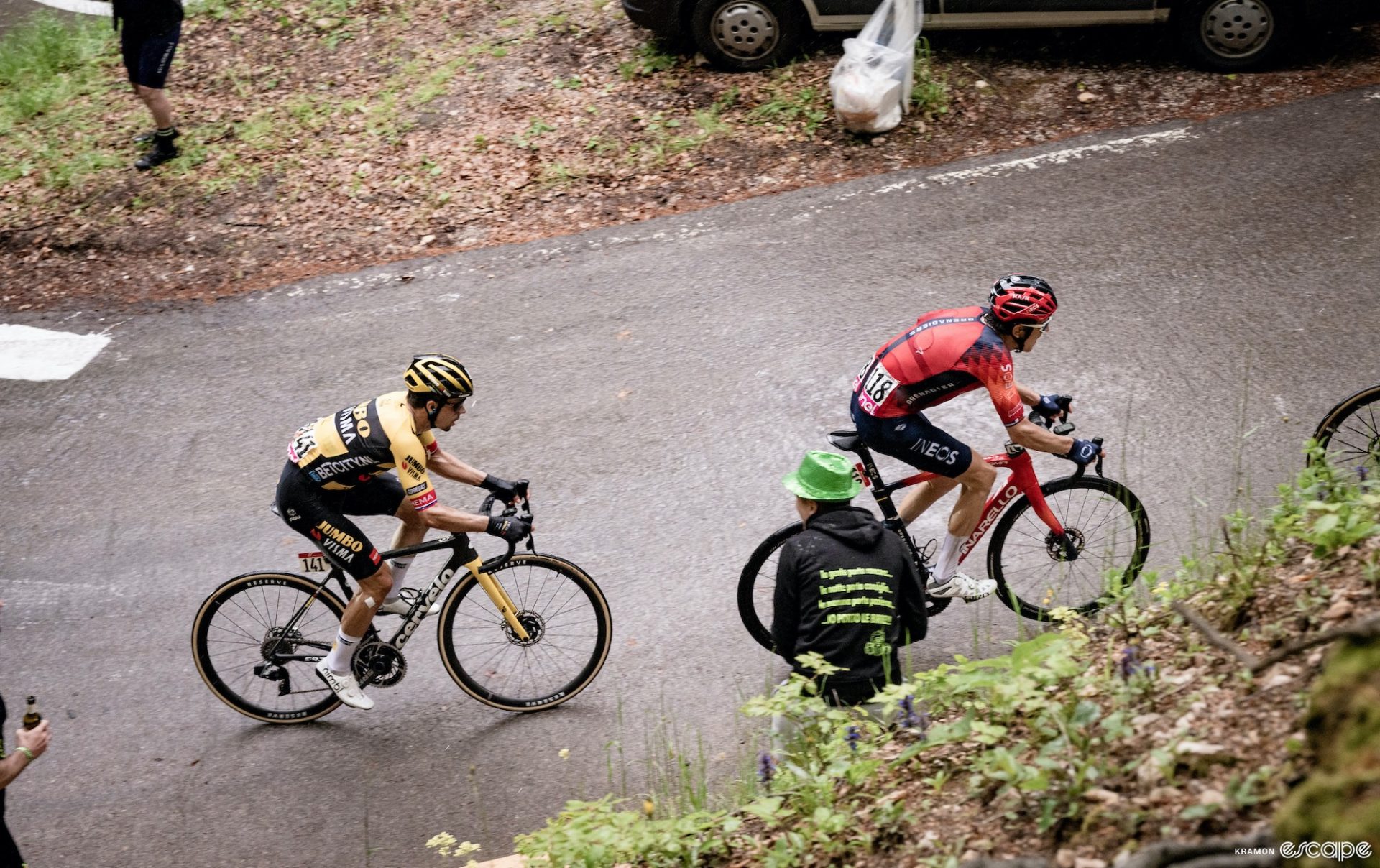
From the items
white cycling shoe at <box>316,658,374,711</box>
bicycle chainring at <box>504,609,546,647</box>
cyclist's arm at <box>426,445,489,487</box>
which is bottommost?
white cycling shoe at <box>316,658,374,711</box>

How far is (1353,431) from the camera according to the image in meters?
6.44

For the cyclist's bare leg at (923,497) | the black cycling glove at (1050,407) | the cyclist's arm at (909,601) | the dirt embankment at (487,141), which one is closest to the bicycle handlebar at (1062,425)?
the black cycling glove at (1050,407)

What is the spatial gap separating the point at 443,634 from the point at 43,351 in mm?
5785

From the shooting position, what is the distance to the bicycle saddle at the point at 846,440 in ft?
20.4

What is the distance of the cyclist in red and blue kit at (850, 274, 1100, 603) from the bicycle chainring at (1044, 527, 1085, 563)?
39 cm

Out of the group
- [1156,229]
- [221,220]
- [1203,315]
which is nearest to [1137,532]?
[1203,315]

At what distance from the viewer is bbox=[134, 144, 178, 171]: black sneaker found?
38.3 feet

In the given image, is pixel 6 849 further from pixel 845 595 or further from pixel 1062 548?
pixel 1062 548

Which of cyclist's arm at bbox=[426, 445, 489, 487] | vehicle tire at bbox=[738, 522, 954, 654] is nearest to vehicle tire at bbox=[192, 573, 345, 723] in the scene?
cyclist's arm at bbox=[426, 445, 489, 487]

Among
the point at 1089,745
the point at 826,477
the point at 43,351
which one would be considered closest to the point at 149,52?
the point at 43,351

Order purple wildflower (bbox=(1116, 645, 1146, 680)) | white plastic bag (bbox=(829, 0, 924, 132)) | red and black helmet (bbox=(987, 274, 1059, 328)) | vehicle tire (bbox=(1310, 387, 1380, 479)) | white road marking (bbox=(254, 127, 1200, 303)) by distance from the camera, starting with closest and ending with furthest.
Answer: purple wildflower (bbox=(1116, 645, 1146, 680)), red and black helmet (bbox=(987, 274, 1059, 328)), vehicle tire (bbox=(1310, 387, 1380, 479)), white road marking (bbox=(254, 127, 1200, 303)), white plastic bag (bbox=(829, 0, 924, 132))

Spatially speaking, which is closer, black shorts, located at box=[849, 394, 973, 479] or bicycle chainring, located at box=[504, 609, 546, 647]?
black shorts, located at box=[849, 394, 973, 479]

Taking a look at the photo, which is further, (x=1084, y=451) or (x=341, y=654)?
(x=341, y=654)

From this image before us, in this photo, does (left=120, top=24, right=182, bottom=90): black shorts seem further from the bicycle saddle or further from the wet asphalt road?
the bicycle saddle
